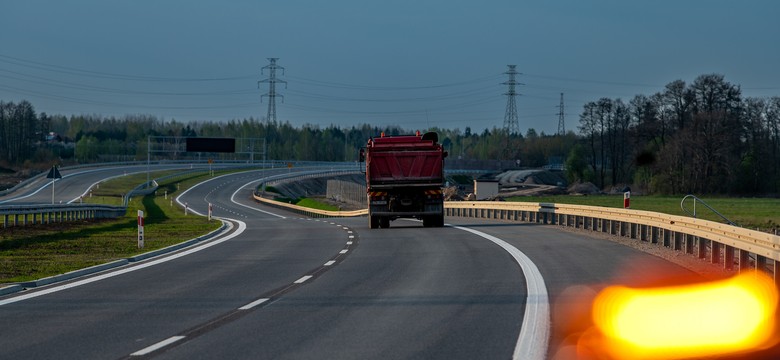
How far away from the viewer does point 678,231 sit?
21.5 m

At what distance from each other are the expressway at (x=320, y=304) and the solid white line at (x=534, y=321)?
0.02 metres

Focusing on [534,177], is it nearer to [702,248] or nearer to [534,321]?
[702,248]

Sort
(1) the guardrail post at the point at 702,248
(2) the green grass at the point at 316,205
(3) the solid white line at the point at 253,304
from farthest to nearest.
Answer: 1. (2) the green grass at the point at 316,205
2. (1) the guardrail post at the point at 702,248
3. (3) the solid white line at the point at 253,304

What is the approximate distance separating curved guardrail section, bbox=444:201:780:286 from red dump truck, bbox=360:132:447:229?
15.3 ft

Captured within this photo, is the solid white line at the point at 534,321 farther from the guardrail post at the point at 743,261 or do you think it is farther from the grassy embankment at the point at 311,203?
the grassy embankment at the point at 311,203

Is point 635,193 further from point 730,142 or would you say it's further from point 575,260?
point 575,260

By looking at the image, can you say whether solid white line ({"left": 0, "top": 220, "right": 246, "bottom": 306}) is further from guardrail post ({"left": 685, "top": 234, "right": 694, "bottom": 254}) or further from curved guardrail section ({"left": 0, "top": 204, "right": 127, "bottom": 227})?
curved guardrail section ({"left": 0, "top": 204, "right": 127, "bottom": 227})

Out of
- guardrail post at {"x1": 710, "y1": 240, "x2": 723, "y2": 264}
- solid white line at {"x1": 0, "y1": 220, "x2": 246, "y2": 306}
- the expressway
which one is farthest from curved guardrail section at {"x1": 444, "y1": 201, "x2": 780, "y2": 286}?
solid white line at {"x1": 0, "y1": 220, "x2": 246, "y2": 306}

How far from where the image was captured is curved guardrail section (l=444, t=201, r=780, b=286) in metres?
15.8

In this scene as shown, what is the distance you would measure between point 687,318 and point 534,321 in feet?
5.84

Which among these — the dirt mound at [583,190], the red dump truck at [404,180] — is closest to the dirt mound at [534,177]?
the dirt mound at [583,190]

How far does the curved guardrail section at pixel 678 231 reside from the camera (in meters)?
15.8

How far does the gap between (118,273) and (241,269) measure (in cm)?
218

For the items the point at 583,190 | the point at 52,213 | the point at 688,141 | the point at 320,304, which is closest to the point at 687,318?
the point at 320,304
